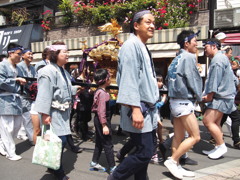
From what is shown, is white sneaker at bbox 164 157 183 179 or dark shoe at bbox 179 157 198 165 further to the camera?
dark shoe at bbox 179 157 198 165

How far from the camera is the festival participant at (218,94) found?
370cm

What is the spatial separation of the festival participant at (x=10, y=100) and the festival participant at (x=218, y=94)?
302 centimetres

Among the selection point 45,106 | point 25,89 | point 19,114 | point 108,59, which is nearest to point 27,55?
point 25,89

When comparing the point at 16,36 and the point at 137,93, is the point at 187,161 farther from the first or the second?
the point at 16,36

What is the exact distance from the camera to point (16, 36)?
1235 cm

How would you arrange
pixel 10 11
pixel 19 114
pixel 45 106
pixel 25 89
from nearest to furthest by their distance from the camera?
pixel 45 106 < pixel 19 114 < pixel 25 89 < pixel 10 11

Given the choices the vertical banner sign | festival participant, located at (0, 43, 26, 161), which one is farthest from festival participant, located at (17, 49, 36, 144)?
the vertical banner sign

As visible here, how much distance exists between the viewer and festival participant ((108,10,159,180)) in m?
2.16

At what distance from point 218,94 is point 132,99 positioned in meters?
2.19

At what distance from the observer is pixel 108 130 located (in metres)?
3.21

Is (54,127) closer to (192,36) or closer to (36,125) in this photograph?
(36,125)

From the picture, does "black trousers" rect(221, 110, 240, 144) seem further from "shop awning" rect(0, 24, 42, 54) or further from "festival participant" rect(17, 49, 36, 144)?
"shop awning" rect(0, 24, 42, 54)

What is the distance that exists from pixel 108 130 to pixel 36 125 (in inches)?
63.2

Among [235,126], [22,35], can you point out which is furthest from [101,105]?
[22,35]
